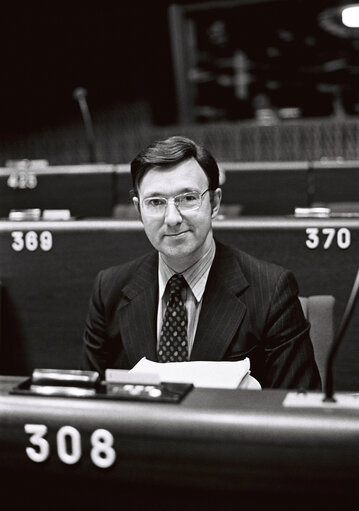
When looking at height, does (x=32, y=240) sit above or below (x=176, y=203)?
below

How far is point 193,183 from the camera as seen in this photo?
1.78 meters

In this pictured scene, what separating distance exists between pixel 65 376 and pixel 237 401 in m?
0.24

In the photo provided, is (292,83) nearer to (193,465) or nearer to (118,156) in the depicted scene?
(118,156)

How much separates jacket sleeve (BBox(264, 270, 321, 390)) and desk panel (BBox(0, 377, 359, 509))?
748mm

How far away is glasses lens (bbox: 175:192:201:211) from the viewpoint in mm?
1776

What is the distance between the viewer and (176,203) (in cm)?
178

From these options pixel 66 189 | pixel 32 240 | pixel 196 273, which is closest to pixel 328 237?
pixel 196 273

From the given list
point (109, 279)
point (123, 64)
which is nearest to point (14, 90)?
point (123, 64)

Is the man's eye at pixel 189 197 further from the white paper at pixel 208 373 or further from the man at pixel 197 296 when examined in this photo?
the white paper at pixel 208 373

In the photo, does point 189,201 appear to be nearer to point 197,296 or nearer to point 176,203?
point 176,203

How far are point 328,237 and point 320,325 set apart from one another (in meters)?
0.67

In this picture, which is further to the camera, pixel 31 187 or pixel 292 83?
pixel 292 83

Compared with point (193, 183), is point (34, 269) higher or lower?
lower

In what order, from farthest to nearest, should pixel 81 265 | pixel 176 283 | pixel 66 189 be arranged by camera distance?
pixel 66 189 < pixel 81 265 < pixel 176 283
